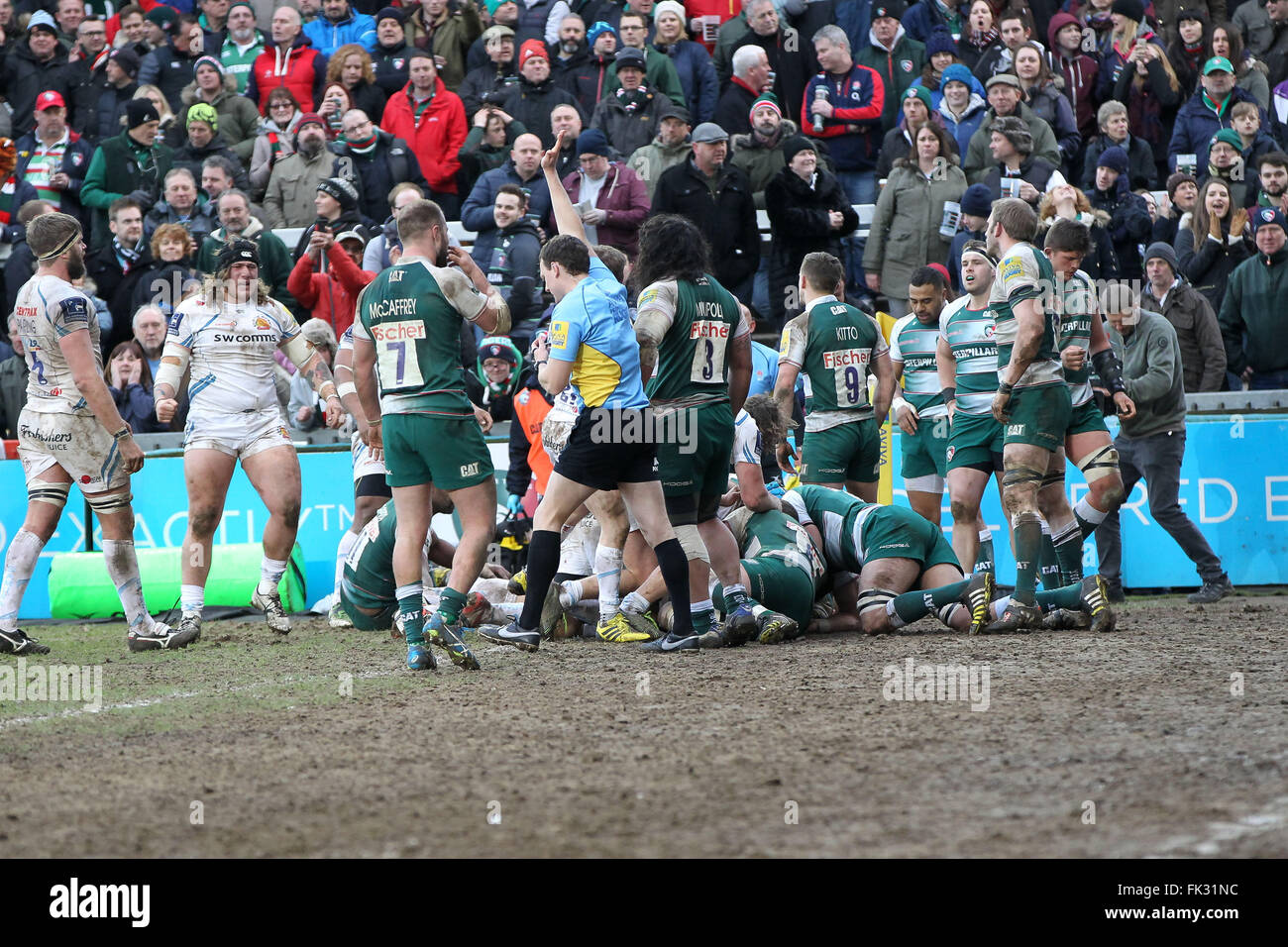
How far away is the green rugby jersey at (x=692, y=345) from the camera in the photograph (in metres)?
8.62

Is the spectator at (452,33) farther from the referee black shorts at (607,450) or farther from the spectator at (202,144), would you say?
the referee black shorts at (607,450)

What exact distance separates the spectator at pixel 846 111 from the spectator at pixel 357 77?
471 centimetres

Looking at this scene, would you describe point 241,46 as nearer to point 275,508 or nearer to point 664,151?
point 664,151

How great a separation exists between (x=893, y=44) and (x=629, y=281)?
23.7 ft

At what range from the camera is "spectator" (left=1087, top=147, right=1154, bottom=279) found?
45.2 feet

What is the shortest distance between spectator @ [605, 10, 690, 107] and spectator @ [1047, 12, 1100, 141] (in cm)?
395

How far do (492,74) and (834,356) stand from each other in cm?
727

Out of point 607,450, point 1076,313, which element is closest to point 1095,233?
point 1076,313

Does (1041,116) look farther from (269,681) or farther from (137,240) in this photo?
(269,681)

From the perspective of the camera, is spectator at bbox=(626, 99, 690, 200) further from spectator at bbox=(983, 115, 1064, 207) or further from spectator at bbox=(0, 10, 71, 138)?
spectator at bbox=(0, 10, 71, 138)

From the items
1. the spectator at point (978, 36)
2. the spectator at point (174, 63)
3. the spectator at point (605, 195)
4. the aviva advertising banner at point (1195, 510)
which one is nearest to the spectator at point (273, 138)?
the spectator at point (174, 63)
